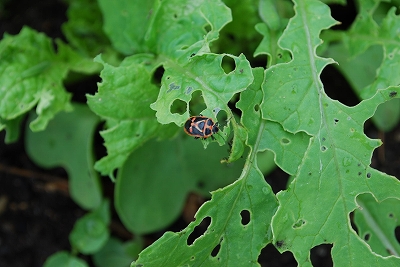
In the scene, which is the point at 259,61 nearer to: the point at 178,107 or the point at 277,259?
the point at 178,107

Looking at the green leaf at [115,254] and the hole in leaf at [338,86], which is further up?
the hole in leaf at [338,86]

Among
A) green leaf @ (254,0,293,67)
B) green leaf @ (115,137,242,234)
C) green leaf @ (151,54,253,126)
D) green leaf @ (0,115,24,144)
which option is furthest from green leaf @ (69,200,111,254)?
green leaf @ (254,0,293,67)

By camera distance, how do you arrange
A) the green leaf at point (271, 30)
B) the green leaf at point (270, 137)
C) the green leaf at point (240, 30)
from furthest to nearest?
the green leaf at point (240, 30) < the green leaf at point (271, 30) < the green leaf at point (270, 137)

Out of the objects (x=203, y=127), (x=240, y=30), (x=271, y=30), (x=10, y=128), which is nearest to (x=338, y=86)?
(x=240, y=30)

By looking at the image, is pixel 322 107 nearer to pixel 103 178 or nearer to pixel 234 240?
pixel 234 240

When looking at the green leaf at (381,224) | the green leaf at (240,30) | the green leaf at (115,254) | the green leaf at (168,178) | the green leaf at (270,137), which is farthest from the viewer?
the green leaf at (115,254)

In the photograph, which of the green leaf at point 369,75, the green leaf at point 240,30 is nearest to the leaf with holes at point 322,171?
the green leaf at point 240,30

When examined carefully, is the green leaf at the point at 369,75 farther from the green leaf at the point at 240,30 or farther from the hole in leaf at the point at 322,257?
the hole in leaf at the point at 322,257
